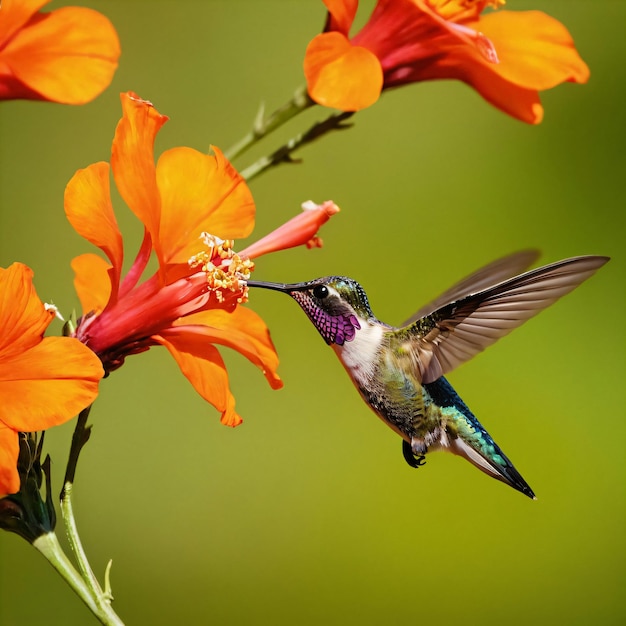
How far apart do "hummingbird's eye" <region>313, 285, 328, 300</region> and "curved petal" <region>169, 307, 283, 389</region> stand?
0.07m

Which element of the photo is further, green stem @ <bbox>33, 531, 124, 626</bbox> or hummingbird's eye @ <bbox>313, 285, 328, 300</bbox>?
hummingbird's eye @ <bbox>313, 285, 328, 300</bbox>

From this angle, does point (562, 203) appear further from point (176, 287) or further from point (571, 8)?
point (176, 287)

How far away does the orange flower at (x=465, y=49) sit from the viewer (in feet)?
1.91

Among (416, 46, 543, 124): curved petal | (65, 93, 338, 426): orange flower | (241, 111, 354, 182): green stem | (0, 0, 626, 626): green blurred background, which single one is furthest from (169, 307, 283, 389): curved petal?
(0, 0, 626, 626): green blurred background

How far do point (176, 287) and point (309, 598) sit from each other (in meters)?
1.11

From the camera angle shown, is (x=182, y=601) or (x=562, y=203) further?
(x=562, y=203)

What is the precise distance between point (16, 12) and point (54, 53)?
0.09 ft

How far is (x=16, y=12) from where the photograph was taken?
1.52 ft

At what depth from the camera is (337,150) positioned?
1748 millimetres

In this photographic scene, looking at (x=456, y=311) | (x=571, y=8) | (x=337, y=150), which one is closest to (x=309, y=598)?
(x=337, y=150)

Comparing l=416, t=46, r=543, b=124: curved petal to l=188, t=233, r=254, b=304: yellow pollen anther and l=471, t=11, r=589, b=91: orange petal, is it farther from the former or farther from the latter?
l=188, t=233, r=254, b=304: yellow pollen anther

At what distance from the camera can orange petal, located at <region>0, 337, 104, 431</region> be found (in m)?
0.45

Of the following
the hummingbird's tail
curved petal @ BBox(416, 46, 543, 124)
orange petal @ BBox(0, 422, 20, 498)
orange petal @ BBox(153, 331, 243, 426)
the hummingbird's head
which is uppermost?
curved petal @ BBox(416, 46, 543, 124)

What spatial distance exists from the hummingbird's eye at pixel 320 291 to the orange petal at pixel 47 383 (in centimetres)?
24
